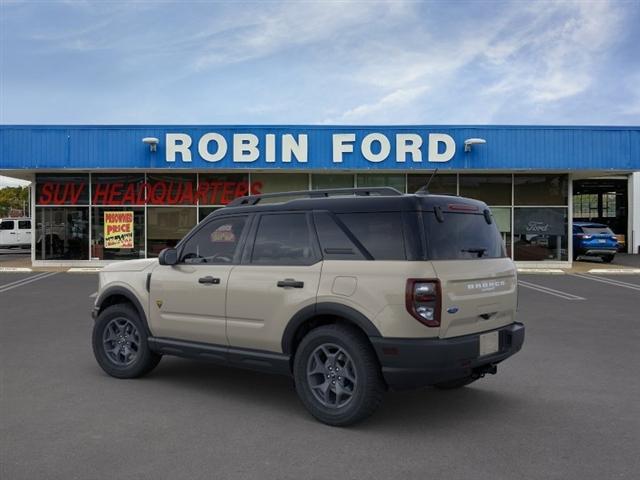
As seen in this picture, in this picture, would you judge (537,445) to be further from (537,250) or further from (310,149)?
(537,250)

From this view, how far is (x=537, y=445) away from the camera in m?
4.40

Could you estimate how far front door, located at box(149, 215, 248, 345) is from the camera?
18.3 ft

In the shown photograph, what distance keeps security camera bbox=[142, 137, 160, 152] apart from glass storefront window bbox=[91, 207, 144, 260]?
8.54 feet

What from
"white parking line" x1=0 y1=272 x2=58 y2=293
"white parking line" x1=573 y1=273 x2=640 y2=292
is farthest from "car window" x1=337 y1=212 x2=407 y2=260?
"white parking line" x1=573 y1=273 x2=640 y2=292

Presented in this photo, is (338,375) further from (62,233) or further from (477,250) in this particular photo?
(62,233)

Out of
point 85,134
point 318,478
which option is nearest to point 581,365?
point 318,478

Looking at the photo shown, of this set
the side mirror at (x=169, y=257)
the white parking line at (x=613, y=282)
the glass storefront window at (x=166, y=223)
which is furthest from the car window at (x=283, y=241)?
the glass storefront window at (x=166, y=223)

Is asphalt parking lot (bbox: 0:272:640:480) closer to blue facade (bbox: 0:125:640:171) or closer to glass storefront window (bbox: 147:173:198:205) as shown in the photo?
blue facade (bbox: 0:125:640:171)

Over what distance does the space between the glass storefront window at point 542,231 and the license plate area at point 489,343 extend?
18611 mm

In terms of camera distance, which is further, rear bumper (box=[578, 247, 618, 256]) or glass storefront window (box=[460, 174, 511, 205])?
rear bumper (box=[578, 247, 618, 256])

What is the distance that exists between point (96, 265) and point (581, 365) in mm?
18987

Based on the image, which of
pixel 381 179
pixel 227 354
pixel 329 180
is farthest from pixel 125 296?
pixel 381 179

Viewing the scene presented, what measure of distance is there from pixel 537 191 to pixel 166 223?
13676 mm

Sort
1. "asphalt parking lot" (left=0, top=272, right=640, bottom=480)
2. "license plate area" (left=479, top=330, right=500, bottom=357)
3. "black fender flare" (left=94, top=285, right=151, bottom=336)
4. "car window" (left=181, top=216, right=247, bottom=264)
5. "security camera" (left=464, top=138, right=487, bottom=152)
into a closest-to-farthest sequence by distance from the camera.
A: "asphalt parking lot" (left=0, top=272, right=640, bottom=480)
"license plate area" (left=479, top=330, right=500, bottom=357)
"car window" (left=181, top=216, right=247, bottom=264)
"black fender flare" (left=94, top=285, right=151, bottom=336)
"security camera" (left=464, top=138, right=487, bottom=152)
